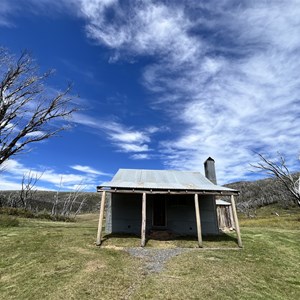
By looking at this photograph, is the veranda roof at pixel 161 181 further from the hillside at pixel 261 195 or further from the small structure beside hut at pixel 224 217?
the hillside at pixel 261 195

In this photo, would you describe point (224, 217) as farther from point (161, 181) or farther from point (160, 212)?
point (161, 181)

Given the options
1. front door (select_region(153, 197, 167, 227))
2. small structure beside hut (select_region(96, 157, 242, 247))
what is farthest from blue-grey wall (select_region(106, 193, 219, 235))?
front door (select_region(153, 197, 167, 227))

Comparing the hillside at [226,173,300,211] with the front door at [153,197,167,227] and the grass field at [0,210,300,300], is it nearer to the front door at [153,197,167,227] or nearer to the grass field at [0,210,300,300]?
the front door at [153,197,167,227]

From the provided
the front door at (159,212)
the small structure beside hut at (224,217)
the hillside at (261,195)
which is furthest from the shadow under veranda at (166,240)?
the hillside at (261,195)

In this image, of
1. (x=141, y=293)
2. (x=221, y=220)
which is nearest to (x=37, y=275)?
(x=141, y=293)

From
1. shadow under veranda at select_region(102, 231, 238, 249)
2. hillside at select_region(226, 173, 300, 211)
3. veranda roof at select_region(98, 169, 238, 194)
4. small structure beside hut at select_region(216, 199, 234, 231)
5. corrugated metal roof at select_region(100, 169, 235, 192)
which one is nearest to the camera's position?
shadow under veranda at select_region(102, 231, 238, 249)

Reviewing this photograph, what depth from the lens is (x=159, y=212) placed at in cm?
1822

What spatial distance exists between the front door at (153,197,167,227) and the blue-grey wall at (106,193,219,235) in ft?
0.71

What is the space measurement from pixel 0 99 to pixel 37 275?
1486cm

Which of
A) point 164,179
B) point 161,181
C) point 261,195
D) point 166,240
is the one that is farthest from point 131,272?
point 261,195

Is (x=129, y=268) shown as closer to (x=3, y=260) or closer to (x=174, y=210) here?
(x=3, y=260)

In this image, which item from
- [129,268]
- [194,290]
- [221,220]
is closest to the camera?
[194,290]

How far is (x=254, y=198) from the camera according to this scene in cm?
7262

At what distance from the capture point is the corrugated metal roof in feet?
50.7
